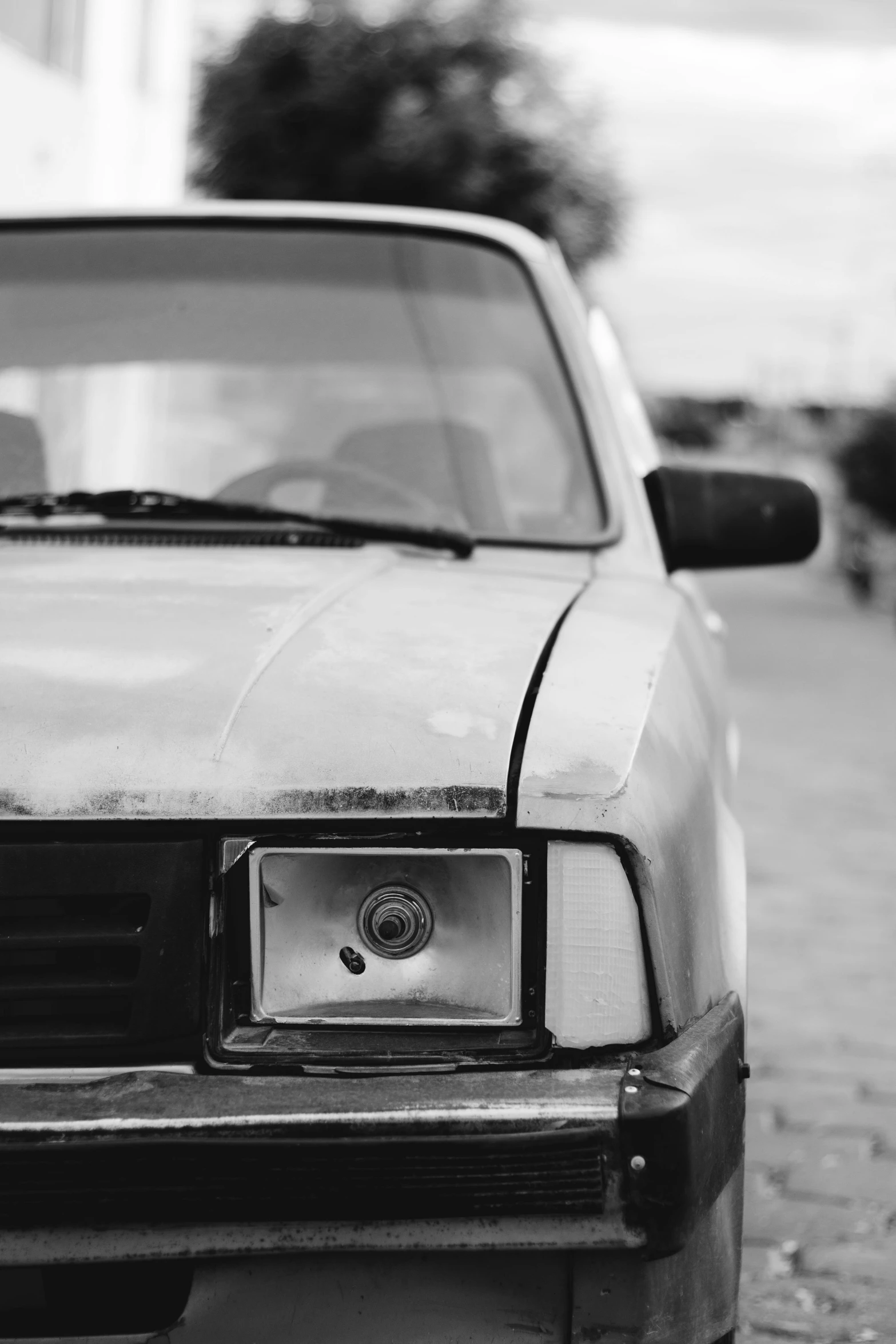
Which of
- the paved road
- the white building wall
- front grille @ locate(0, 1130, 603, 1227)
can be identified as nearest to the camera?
front grille @ locate(0, 1130, 603, 1227)

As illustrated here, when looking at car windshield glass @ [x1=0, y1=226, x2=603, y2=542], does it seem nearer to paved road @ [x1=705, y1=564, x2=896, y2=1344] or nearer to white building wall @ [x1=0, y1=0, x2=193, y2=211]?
paved road @ [x1=705, y1=564, x2=896, y2=1344]

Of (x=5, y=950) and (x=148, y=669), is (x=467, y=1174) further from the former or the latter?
(x=148, y=669)

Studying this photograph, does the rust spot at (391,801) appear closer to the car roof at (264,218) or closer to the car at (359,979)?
the car at (359,979)

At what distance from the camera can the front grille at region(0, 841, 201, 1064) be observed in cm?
159

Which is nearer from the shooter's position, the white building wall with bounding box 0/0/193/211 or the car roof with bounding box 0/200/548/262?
the car roof with bounding box 0/200/548/262

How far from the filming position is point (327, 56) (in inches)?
898

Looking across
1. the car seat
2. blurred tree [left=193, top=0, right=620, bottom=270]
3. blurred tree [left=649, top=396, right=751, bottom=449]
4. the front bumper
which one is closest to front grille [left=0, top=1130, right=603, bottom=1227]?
the front bumper

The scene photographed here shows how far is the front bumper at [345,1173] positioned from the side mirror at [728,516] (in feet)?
4.24

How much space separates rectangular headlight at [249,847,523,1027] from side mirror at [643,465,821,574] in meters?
1.14

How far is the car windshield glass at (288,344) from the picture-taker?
280 cm

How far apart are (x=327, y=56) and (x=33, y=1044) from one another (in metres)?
23.0

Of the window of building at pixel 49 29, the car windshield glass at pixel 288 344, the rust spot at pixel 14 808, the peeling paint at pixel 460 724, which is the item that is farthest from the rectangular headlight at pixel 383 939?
the window of building at pixel 49 29

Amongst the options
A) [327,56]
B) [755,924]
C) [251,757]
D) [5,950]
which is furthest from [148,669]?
[327,56]

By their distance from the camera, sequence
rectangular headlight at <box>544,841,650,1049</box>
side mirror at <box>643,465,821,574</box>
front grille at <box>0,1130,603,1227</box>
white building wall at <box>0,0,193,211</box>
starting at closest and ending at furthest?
front grille at <box>0,1130,603,1227</box> < rectangular headlight at <box>544,841,650,1049</box> < side mirror at <box>643,465,821,574</box> < white building wall at <box>0,0,193,211</box>
